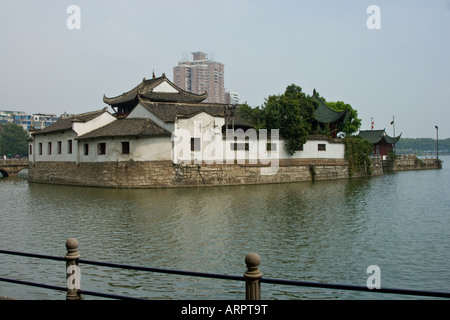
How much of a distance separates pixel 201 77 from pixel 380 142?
10999 centimetres

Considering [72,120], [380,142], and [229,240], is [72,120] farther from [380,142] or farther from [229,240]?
[380,142]

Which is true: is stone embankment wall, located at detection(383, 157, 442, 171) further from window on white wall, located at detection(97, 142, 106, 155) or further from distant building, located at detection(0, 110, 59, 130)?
distant building, located at detection(0, 110, 59, 130)

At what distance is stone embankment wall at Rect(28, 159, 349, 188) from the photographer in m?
30.8

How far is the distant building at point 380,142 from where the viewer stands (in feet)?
196

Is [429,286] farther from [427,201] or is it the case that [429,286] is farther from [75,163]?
[75,163]

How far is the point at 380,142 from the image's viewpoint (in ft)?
197

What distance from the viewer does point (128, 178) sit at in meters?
30.9

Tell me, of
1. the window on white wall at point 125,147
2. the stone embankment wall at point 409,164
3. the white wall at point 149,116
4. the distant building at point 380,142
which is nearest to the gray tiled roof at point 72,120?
the white wall at point 149,116

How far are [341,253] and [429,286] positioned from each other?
3019 millimetres

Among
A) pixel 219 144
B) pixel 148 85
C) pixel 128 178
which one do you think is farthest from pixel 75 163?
pixel 219 144

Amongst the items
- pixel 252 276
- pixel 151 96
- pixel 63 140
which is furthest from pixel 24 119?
pixel 252 276

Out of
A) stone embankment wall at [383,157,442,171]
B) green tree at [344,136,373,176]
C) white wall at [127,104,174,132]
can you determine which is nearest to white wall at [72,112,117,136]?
white wall at [127,104,174,132]

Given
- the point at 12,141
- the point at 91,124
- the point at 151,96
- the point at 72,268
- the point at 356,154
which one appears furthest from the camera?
the point at 12,141

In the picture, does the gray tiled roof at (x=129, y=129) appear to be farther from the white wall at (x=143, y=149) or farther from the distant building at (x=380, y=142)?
the distant building at (x=380, y=142)
